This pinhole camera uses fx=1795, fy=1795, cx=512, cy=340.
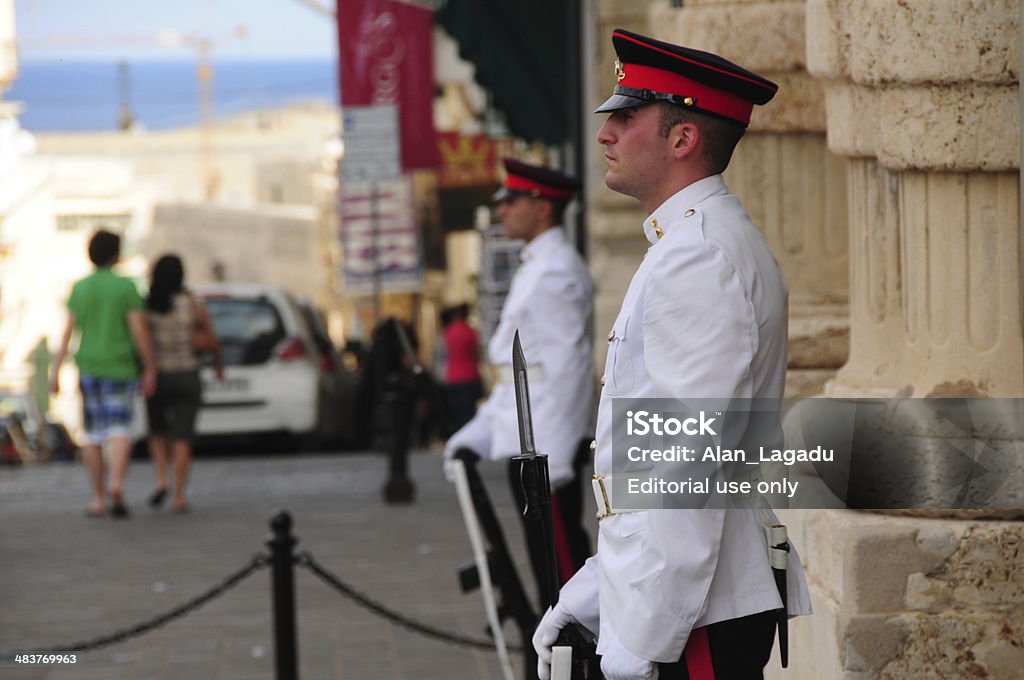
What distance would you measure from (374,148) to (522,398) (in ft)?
35.1

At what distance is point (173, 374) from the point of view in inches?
451

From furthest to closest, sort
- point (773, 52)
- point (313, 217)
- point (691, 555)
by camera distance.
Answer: point (313, 217) < point (773, 52) < point (691, 555)

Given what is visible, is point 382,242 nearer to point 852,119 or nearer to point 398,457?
point 398,457

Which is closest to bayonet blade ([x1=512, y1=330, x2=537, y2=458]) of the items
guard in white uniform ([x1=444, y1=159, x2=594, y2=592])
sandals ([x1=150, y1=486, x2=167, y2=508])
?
guard in white uniform ([x1=444, y1=159, x2=594, y2=592])

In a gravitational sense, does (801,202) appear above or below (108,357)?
above

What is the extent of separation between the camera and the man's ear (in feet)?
11.4

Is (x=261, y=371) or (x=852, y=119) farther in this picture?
(x=261, y=371)

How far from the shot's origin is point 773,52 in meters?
5.71

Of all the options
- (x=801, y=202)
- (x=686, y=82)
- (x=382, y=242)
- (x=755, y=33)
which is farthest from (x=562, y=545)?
(x=382, y=242)

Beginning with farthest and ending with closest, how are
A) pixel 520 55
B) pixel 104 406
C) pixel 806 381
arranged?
pixel 520 55 < pixel 104 406 < pixel 806 381

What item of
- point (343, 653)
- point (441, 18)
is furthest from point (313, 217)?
point (343, 653)

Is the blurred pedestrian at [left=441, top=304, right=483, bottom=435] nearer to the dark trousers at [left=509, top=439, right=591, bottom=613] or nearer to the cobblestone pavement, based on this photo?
the cobblestone pavement

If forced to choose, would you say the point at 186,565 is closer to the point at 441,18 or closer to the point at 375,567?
the point at 375,567

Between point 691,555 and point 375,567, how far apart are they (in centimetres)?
618
